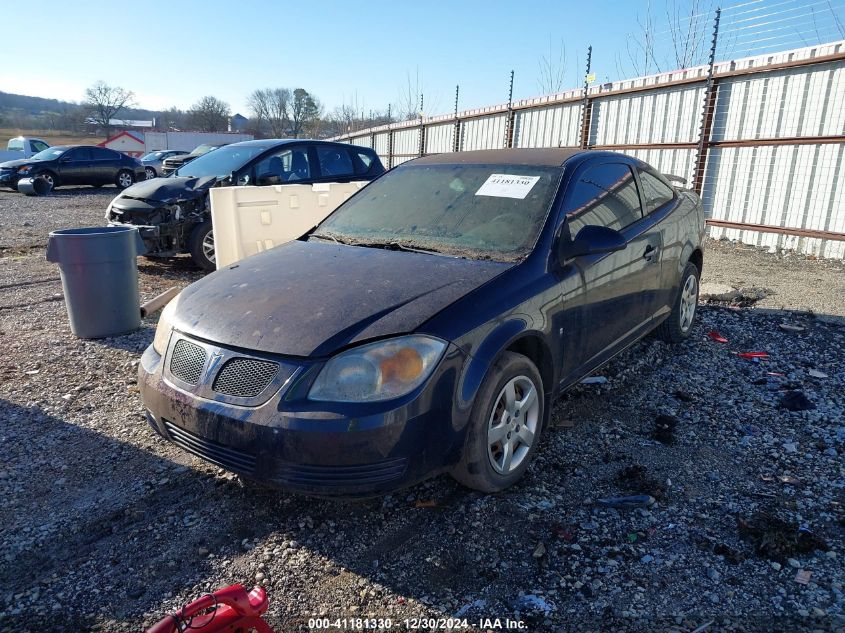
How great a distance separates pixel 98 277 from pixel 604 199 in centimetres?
423

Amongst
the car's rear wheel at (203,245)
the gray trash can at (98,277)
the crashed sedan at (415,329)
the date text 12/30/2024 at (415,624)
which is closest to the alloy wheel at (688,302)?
the crashed sedan at (415,329)

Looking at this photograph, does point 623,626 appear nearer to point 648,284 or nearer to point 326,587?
point 326,587

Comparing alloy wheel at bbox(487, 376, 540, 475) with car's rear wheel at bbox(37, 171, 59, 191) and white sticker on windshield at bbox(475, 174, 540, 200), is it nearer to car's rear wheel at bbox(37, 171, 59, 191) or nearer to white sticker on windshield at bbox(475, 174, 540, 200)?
white sticker on windshield at bbox(475, 174, 540, 200)

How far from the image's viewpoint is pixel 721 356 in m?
4.96

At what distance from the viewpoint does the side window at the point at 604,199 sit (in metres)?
3.53

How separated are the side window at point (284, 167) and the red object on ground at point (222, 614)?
Answer: 22.3ft

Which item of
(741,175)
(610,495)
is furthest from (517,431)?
(741,175)

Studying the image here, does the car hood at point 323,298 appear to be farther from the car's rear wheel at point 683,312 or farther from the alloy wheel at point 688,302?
the alloy wheel at point 688,302

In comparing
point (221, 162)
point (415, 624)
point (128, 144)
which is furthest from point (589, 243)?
point (128, 144)

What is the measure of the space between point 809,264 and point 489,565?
27.0ft

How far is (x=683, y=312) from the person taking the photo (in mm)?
5102

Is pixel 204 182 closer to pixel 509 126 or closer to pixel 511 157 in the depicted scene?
pixel 511 157

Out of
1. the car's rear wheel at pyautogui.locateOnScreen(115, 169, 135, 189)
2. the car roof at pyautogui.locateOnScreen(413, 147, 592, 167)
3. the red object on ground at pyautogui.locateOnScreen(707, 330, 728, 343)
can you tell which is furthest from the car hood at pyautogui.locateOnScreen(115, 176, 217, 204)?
the car's rear wheel at pyautogui.locateOnScreen(115, 169, 135, 189)

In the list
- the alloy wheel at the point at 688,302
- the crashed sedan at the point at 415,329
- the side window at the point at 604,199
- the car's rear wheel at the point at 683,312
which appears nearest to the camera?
the crashed sedan at the point at 415,329
